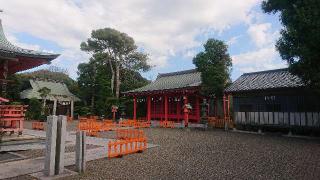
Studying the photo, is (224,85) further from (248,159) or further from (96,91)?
(96,91)

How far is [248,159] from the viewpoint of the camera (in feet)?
33.4

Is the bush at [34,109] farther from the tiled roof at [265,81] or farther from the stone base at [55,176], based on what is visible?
the stone base at [55,176]

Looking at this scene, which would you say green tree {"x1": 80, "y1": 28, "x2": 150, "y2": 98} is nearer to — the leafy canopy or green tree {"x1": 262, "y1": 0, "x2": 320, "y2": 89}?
the leafy canopy

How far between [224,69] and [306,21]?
10784mm

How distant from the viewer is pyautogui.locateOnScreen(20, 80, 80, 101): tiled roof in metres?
37.5

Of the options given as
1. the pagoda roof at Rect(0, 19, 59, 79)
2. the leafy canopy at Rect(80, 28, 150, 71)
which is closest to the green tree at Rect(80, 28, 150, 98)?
the leafy canopy at Rect(80, 28, 150, 71)

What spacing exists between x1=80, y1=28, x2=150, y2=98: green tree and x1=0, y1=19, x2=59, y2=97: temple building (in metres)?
26.0

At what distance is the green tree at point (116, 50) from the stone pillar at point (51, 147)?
32.2 meters

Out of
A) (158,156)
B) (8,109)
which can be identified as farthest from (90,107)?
(158,156)

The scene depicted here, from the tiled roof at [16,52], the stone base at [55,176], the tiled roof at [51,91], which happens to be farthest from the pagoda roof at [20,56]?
the tiled roof at [51,91]

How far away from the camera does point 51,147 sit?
779 cm

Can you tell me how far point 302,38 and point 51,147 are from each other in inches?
508

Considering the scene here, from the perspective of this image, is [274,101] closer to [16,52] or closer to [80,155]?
[80,155]

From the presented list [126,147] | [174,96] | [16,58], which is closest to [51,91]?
[174,96]
